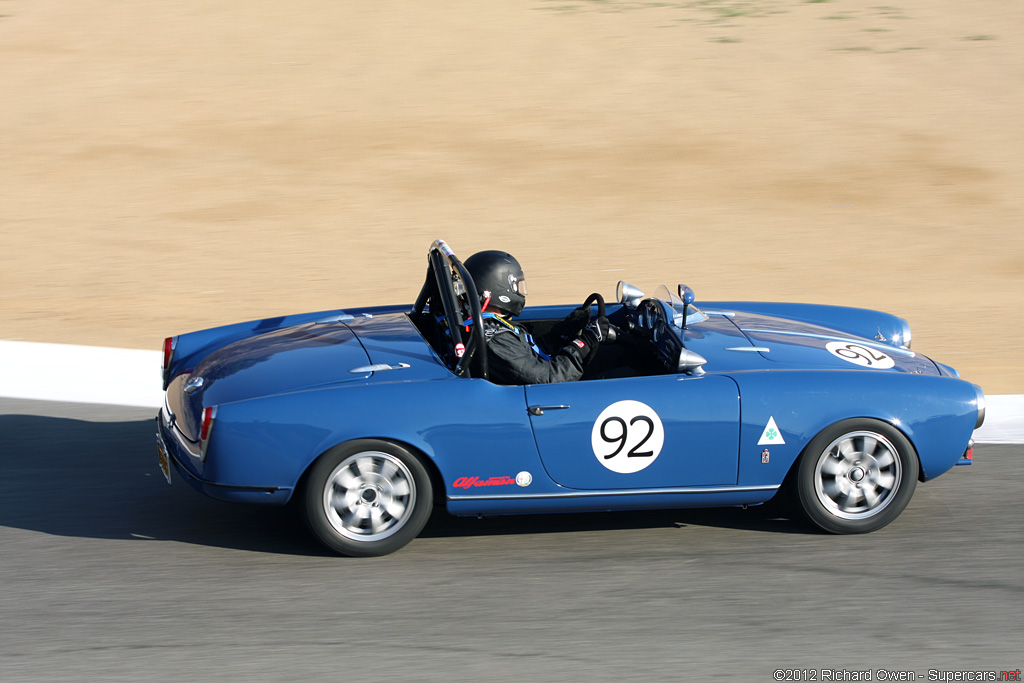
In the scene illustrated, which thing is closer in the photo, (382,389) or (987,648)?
(987,648)

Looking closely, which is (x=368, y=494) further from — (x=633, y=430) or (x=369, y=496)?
(x=633, y=430)

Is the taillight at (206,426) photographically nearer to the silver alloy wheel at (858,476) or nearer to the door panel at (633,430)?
the door panel at (633,430)

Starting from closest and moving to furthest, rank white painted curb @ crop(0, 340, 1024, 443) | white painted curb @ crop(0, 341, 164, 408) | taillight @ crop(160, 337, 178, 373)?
taillight @ crop(160, 337, 178, 373) < white painted curb @ crop(0, 340, 1024, 443) < white painted curb @ crop(0, 341, 164, 408)

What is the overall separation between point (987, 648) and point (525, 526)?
207cm

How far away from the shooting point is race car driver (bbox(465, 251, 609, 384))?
4.94 m

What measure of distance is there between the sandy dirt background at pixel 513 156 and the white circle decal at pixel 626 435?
157 inches

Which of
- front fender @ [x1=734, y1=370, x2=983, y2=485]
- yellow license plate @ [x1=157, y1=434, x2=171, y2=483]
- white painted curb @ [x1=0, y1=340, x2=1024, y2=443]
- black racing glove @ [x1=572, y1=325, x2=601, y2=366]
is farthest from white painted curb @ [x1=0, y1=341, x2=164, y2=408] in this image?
front fender @ [x1=734, y1=370, x2=983, y2=485]

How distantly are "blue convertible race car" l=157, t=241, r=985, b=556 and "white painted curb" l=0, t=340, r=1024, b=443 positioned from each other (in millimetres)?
1970

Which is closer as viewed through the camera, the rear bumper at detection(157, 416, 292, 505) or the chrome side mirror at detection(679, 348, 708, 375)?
the rear bumper at detection(157, 416, 292, 505)

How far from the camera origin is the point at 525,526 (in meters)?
5.25

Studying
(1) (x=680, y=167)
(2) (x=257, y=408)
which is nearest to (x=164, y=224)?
(1) (x=680, y=167)

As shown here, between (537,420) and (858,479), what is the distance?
1.52 m

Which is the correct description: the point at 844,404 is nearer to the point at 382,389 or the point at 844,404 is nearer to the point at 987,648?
the point at 987,648

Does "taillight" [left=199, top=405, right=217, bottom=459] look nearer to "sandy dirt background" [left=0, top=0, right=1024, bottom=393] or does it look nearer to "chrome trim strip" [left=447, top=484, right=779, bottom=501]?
"chrome trim strip" [left=447, top=484, right=779, bottom=501]
